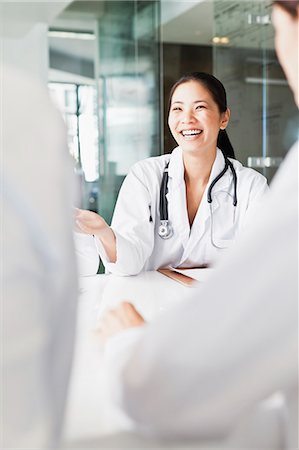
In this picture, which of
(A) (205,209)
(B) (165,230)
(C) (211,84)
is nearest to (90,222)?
(B) (165,230)

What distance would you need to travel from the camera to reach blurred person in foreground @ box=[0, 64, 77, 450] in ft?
1.80

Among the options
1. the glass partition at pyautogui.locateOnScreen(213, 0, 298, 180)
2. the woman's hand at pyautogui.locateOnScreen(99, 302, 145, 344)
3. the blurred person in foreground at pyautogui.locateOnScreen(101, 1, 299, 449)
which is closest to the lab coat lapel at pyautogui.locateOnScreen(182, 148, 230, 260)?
the woman's hand at pyautogui.locateOnScreen(99, 302, 145, 344)

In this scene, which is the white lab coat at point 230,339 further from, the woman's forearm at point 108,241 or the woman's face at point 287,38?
the woman's forearm at point 108,241

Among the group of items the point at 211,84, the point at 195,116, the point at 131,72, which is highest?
the point at 131,72

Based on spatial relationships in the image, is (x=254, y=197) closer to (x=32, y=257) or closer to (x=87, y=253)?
(x=87, y=253)

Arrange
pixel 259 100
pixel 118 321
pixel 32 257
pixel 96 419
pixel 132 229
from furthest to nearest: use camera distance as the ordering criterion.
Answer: pixel 259 100, pixel 132 229, pixel 118 321, pixel 96 419, pixel 32 257

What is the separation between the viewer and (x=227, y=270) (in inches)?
23.2

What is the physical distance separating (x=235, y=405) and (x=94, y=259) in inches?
43.1

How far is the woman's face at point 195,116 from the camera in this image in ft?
6.41

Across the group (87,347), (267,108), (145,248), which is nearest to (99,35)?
(267,108)

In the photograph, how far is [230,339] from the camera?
583mm

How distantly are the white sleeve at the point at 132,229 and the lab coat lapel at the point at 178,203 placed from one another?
0.25 feet

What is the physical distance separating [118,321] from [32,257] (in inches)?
11.8

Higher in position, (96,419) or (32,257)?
(32,257)
